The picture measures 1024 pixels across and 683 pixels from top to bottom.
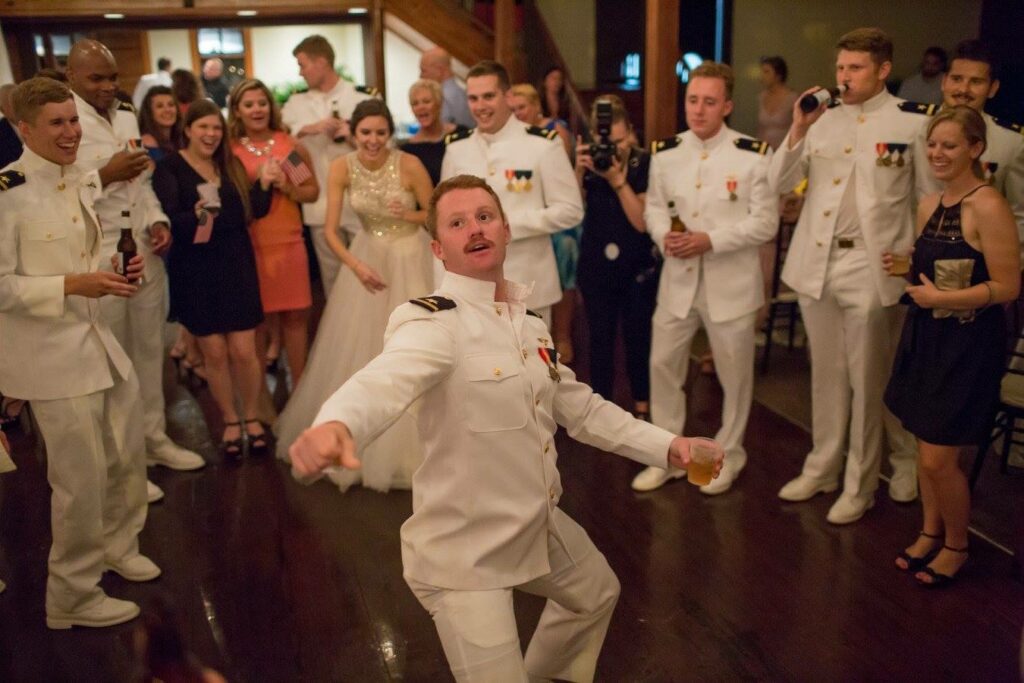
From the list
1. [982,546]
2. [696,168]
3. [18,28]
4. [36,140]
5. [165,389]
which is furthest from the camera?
[18,28]

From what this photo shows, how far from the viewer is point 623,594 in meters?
3.31

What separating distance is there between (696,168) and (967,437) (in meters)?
1.46

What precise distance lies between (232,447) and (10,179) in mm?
1914

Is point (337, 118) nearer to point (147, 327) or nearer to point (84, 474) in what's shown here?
point (147, 327)

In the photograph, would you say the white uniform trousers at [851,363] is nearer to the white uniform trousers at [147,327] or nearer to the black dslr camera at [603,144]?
the black dslr camera at [603,144]

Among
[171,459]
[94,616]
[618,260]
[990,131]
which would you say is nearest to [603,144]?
[618,260]

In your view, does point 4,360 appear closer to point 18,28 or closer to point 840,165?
point 840,165

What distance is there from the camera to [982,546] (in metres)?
3.56

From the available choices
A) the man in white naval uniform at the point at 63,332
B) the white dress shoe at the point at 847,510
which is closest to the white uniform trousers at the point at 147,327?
the man in white naval uniform at the point at 63,332

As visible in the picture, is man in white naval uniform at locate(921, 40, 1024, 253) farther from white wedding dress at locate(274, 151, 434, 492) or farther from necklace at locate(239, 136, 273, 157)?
necklace at locate(239, 136, 273, 157)

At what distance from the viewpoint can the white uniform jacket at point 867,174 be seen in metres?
3.60

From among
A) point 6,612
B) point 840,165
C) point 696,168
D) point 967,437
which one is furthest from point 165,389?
point 967,437

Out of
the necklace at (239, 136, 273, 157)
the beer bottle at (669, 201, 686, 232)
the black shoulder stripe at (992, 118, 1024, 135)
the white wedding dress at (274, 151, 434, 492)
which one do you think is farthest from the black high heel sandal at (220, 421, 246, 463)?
the black shoulder stripe at (992, 118, 1024, 135)

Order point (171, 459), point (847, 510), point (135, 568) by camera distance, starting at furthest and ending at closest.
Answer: point (171, 459) < point (847, 510) < point (135, 568)
